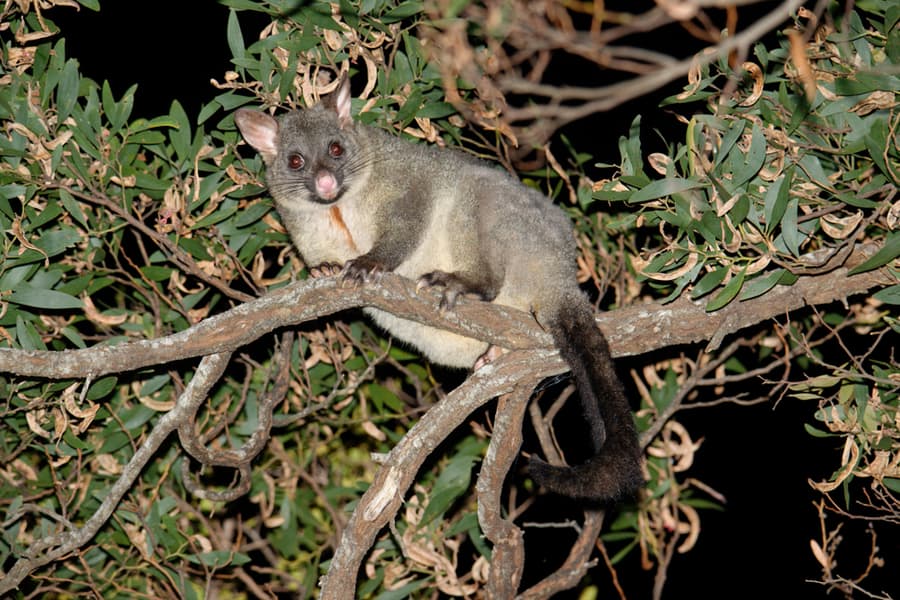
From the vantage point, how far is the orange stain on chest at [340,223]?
13.5 ft

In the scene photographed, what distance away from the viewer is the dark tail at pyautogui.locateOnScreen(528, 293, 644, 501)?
10.6 feet

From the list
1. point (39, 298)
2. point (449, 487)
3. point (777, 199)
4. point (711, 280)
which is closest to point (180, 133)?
point (39, 298)

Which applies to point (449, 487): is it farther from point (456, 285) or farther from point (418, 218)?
point (418, 218)

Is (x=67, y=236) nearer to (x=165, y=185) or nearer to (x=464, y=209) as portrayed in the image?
(x=165, y=185)

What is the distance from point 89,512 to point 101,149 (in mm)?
1897

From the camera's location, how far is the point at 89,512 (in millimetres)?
4465

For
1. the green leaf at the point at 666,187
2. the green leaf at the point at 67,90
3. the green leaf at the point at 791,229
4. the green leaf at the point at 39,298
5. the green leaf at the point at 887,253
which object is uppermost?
the green leaf at the point at 67,90

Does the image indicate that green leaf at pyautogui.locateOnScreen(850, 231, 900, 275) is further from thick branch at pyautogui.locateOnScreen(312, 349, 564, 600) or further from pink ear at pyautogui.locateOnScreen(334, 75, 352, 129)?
pink ear at pyautogui.locateOnScreen(334, 75, 352, 129)

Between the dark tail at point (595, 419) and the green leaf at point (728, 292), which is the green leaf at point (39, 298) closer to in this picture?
the dark tail at point (595, 419)

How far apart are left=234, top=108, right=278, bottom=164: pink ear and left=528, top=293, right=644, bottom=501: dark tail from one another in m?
1.56

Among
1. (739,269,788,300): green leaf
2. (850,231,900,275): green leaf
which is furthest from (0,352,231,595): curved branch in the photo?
(850,231,900,275): green leaf

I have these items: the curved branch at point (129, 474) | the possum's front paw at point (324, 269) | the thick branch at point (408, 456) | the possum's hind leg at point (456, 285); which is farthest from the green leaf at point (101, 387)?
the possum's hind leg at point (456, 285)

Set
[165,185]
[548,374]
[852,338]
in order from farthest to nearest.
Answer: [852,338] → [165,185] → [548,374]

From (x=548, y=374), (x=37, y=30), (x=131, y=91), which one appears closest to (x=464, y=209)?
(x=548, y=374)
